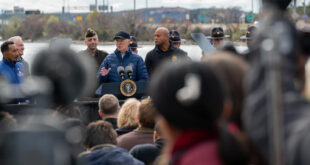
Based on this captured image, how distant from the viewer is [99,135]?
436 centimetres

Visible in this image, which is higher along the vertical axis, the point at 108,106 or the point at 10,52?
the point at 10,52

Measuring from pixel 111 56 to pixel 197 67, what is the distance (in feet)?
24.8

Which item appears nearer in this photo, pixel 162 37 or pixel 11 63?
pixel 11 63

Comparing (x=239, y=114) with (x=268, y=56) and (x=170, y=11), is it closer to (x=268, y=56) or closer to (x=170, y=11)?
(x=268, y=56)

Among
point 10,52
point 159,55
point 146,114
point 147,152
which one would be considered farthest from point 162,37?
point 147,152

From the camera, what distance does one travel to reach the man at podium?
376 inches

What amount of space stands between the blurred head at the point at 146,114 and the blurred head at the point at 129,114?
1.55 feet

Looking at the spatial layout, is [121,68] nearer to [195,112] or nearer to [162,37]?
[162,37]

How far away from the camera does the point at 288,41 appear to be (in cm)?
190

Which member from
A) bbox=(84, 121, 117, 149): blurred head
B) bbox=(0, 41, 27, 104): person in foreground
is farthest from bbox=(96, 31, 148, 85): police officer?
bbox=(84, 121, 117, 149): blurred head

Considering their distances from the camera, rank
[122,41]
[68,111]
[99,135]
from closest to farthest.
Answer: [68,111] → [99,135] → [122,41]

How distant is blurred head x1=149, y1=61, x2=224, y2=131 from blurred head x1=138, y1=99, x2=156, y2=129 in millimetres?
2762

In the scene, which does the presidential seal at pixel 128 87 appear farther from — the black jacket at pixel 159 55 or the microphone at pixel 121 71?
the black jacket at pixel 159 55

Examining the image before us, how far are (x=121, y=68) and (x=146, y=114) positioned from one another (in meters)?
4.52
